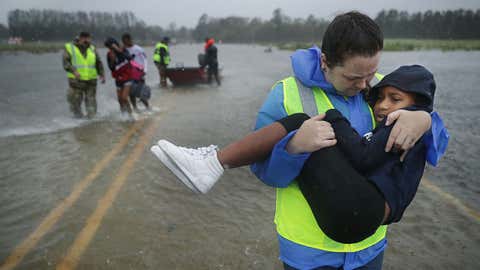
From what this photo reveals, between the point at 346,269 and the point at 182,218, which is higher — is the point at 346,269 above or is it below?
above

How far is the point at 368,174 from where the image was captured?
1.40 metres

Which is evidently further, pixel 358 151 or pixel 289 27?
pixel 289 27

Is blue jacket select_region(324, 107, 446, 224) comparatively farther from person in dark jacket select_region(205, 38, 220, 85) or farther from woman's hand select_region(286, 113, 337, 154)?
person in dark jacket select_region(205, 38, 220, 85)

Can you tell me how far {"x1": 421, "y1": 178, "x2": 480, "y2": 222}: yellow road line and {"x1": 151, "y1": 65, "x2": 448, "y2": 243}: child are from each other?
3.10 m

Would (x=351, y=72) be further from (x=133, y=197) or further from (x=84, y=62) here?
(x=84, y=62)

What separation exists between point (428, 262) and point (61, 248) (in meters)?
3.29

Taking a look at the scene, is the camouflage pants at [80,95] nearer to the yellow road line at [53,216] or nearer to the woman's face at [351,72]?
the yellow road line at [53,216]

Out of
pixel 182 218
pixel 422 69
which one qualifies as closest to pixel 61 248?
pixel 182 218

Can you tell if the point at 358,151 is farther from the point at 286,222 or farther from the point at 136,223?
the point at 136,223

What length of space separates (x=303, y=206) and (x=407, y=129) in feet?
1.77

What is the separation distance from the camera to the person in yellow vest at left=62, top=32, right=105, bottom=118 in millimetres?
8336

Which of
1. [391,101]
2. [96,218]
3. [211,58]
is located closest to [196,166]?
[391,101]

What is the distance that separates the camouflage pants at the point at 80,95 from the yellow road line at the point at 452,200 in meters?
7.54

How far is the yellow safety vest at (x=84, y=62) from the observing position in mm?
8344
